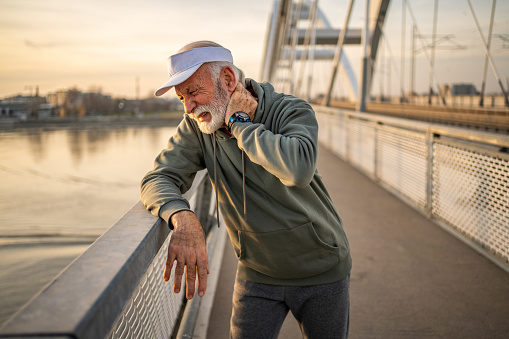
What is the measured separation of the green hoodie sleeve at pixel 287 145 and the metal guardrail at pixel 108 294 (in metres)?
0.37

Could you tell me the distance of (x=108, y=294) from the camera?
2.74 feet

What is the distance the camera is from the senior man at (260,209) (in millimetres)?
1466

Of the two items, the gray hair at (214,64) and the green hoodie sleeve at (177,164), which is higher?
the gray hair at (214,64)

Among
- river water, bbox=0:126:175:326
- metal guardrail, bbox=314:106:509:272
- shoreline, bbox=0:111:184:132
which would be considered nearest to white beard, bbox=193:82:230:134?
metal guardrail, bbox=314:106:509:272

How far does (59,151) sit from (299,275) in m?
22.3

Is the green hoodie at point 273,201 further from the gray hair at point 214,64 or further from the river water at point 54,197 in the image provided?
the river water at point 54,197

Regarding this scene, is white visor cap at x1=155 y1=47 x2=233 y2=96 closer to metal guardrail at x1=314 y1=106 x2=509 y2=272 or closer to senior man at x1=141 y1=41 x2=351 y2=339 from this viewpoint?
senior man at x1=141 y1=41 x2=351 y2=339

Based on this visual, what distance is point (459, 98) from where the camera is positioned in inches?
819

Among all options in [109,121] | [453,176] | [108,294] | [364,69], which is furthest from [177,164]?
[109,121]

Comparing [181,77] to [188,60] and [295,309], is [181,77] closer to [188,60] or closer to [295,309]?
[188,60]

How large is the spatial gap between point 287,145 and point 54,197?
12.7 meters

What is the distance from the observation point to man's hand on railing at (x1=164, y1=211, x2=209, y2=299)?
53.2 inches

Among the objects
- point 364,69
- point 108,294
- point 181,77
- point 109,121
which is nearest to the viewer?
point 108,294

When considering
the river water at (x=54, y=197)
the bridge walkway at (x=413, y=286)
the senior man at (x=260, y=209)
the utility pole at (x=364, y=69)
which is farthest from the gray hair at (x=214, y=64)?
the utility pole at (x=364, y=69)
